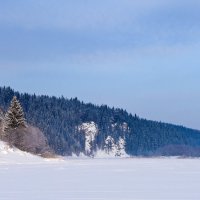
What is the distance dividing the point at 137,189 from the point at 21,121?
54.6 meters

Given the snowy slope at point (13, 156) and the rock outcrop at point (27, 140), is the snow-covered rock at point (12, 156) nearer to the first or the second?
the snowy slope at point (13, 156)

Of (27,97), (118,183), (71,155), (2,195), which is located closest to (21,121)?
(118,183)

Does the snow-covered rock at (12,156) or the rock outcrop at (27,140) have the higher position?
the rock outcrop at (27,140)

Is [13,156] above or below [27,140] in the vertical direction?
below

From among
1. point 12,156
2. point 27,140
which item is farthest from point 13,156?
point 27,140

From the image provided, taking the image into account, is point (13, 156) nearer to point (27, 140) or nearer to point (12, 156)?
point (12, 156)

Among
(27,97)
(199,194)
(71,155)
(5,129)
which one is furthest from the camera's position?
(27,97)

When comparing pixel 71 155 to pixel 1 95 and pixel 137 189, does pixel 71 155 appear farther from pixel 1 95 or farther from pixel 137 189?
pixel 137 189

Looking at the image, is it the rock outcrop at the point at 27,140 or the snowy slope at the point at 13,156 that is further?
the rock outcrop at the point at 27,140

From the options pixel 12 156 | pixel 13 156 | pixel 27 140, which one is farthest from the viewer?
pixel 27 140

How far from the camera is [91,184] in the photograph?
30.0 metres

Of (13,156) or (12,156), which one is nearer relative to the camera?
(12,156)

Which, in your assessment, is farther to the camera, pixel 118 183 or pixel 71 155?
pixel 71 155

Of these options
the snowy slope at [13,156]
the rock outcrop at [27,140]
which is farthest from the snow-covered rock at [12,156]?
the rock outcrop at [27,140]
